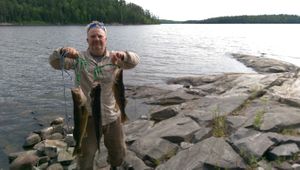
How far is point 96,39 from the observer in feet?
23.8

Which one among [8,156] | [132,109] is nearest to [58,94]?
[132,109]

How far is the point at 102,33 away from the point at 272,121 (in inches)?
264

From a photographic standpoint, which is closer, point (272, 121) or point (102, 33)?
point (102, 33)

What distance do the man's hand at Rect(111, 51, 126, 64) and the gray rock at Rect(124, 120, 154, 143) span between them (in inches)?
254

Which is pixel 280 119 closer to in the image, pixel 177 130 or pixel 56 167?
pixel 177 130

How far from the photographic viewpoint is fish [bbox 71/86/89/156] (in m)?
6.45

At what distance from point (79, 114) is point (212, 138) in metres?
4.88

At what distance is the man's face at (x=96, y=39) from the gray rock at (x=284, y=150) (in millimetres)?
5226

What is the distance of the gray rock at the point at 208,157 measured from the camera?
9.27 metres

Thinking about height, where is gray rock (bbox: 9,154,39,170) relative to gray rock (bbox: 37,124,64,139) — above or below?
above

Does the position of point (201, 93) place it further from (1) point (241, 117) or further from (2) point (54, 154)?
(2) point (54, 154)

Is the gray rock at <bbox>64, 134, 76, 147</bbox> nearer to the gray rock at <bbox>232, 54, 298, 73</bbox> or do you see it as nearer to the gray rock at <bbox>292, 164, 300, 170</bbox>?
the gray rock at <bbox>292, 164, 300, 170</bbox>

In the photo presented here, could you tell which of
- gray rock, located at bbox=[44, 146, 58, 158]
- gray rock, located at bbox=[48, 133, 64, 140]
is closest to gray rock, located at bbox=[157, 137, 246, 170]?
gray rock, located at bbox=[44, 146, 58, 158]

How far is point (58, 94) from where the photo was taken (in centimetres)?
2520
